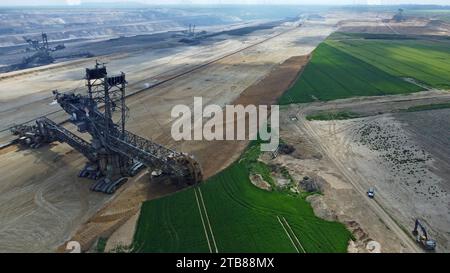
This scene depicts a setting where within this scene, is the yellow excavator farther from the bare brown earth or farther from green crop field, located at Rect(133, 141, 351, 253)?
the bare brown earth

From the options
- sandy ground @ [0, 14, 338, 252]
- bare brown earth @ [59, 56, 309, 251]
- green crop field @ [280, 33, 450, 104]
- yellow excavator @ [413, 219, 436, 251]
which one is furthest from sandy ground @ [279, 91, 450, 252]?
sandy ground @ [0, 14, 338, 252]

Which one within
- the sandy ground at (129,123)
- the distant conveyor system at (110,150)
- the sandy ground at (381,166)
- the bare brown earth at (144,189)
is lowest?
the sandy ground at (129,123)

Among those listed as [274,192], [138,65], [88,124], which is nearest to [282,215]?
[274,192]

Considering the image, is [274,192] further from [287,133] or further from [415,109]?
[415,109]

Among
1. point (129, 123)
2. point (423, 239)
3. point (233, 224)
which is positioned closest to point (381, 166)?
point (423, 239)
